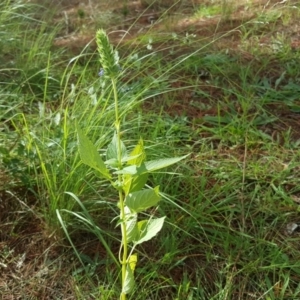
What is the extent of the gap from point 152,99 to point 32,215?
3.30 ft

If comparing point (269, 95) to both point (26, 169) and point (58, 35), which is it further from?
point (58, 35)

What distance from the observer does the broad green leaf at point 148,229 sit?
1362 millimetres

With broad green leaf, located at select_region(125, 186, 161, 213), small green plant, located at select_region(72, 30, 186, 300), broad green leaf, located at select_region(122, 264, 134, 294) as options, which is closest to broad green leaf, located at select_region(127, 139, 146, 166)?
small green plant, located at select_region(72, 30, 186, 300)

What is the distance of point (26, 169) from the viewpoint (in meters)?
2.00

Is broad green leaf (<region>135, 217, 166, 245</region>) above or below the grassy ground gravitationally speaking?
above

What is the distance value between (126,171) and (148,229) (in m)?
0.18

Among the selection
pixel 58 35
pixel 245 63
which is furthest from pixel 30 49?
pixel 245 63

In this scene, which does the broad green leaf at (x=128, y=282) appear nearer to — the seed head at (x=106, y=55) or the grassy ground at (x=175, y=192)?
the grassy ground at (x=175, y=192)

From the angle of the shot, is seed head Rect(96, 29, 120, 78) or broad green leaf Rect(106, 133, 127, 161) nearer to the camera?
seed head Rect(96, 29, 120, 78)

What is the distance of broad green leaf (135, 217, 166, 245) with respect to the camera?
1362mm

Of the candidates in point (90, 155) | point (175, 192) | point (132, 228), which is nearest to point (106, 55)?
point (90, 155)

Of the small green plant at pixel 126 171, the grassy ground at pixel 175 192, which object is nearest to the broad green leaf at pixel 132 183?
the small green plant at pixel 126 171

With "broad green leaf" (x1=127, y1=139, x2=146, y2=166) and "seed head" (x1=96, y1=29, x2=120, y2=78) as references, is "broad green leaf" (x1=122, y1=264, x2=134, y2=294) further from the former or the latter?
"seed head" (x1=96, y1=29, x2=120, y2=78)

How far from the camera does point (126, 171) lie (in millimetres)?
1314
